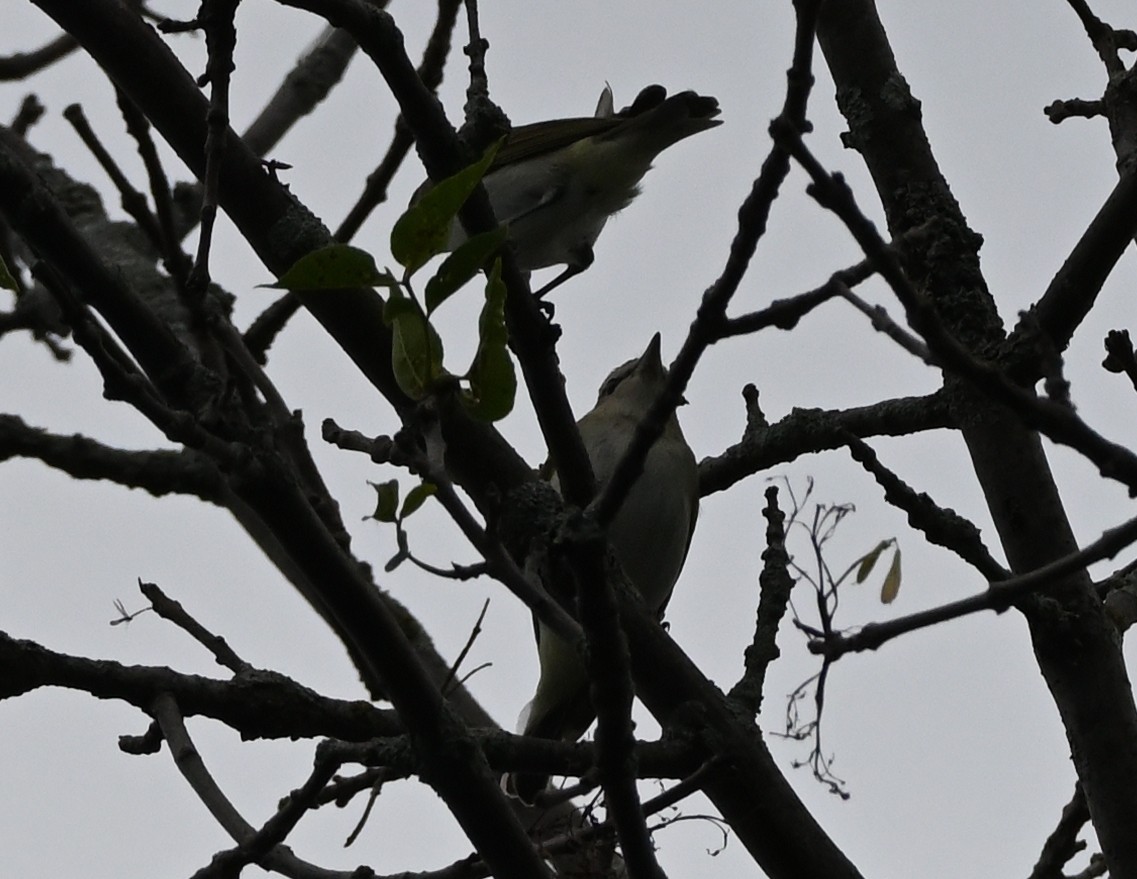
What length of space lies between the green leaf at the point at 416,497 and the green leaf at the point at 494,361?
174 mm

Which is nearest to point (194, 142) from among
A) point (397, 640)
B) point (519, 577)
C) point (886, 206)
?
point (397, 640)

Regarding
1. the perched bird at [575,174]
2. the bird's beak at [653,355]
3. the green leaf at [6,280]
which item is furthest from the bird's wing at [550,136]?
the green leaf at [6,280]

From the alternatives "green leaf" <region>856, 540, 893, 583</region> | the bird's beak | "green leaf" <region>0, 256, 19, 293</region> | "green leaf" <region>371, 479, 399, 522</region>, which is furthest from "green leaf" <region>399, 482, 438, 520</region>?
the bird's beak

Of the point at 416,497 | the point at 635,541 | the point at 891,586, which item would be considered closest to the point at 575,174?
the point at 635,541

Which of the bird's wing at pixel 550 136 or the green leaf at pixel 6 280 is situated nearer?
Answer: the green leaf at pixel 6 280

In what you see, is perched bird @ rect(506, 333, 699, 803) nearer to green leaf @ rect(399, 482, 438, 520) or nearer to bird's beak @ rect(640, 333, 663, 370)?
bird's beak @ rect(640, 333, 663, 370)

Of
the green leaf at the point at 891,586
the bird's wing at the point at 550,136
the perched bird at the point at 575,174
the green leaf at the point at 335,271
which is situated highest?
the bird's wing at the point at 550,136

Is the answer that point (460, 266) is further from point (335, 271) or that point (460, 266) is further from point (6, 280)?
point (6, 280)

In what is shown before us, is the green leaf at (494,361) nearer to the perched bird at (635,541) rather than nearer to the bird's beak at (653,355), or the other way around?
the perched bird at (635,541)

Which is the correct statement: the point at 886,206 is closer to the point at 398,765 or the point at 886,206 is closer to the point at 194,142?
the point at 194,142

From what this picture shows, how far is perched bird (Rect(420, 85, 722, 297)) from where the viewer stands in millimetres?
5457

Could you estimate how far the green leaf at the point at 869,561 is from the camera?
356 centimetres

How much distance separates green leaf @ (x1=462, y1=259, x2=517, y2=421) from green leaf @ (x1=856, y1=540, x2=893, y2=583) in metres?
1.98

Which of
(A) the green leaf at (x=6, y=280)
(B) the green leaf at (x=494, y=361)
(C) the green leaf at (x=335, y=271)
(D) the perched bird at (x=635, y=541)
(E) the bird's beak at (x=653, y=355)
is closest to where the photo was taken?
(C) the green leaf at (x=335, y=271)
